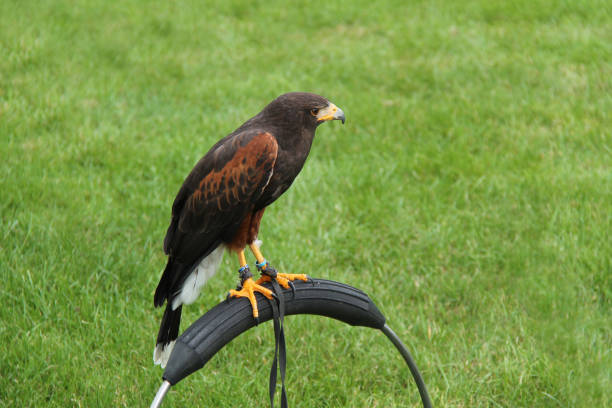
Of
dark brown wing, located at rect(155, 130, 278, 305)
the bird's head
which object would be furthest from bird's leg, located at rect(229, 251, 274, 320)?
the bird's head

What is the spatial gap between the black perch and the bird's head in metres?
0.59

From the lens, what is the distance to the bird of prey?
2.39 metres

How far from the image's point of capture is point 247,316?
2299 millimetres

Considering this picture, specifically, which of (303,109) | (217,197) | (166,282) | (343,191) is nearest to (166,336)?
(166,282)

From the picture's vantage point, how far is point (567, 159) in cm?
512

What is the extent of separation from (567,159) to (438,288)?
1.74m

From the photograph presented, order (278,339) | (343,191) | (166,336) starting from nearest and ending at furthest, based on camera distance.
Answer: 1. (278,339)
2. (166,336)
3. (343,191)

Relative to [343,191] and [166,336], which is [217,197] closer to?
[166,336]

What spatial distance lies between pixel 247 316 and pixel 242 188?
45 cm

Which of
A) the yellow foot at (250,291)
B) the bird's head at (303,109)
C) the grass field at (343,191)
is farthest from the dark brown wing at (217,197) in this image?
the grass field at (343,191)

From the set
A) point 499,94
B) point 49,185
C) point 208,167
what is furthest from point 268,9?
point 208,167

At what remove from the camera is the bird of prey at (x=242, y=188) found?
239 cm

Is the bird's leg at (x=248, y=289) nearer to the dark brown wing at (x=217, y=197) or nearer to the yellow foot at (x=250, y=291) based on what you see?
the yellow foot at (x=250, y=291)

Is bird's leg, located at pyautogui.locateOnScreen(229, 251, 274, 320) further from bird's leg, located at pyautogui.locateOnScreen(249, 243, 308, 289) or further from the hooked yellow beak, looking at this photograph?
the hooked yellow beak
